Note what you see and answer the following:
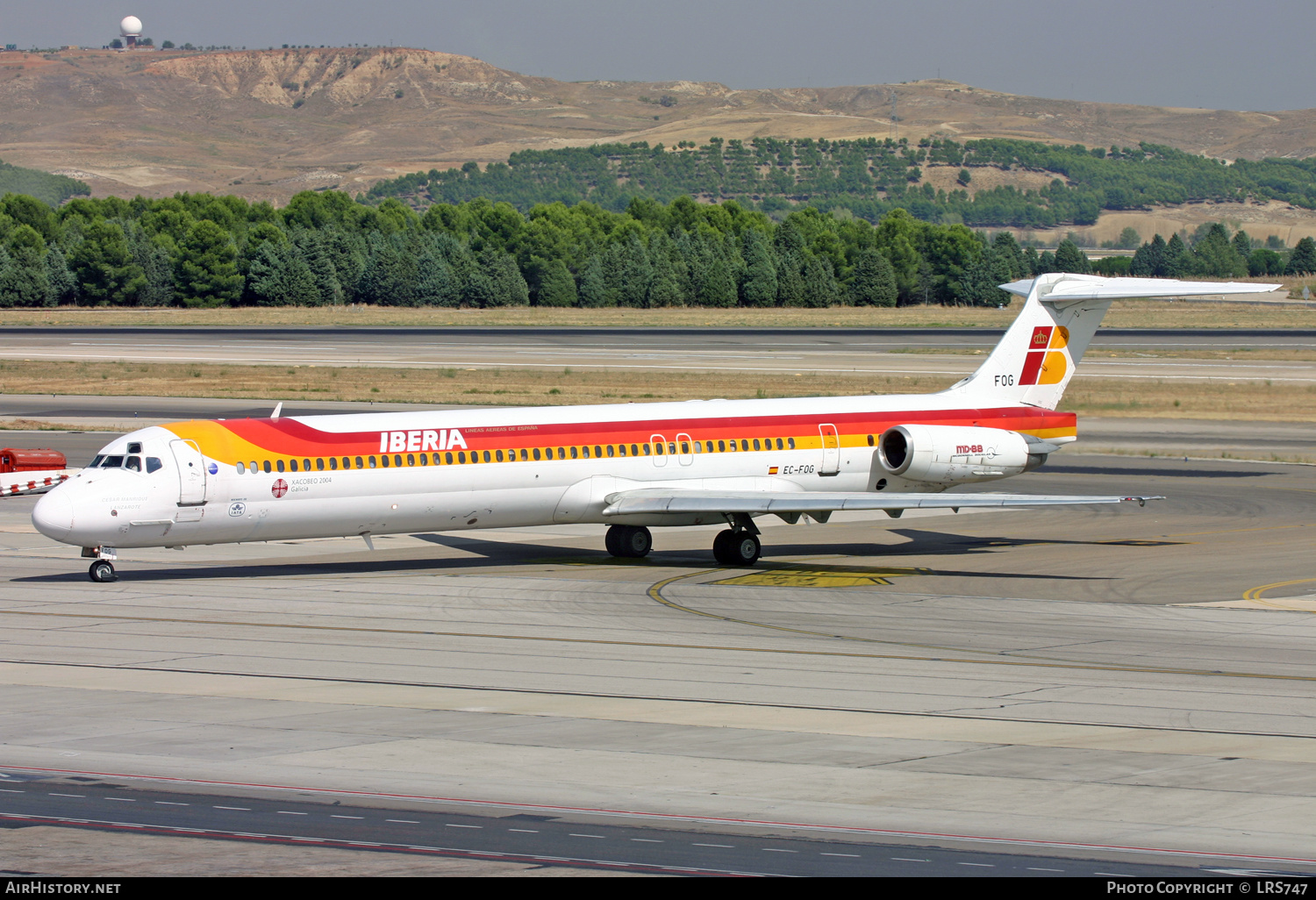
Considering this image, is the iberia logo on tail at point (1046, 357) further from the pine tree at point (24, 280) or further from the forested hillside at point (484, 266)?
the pine tree at point (24, 280)

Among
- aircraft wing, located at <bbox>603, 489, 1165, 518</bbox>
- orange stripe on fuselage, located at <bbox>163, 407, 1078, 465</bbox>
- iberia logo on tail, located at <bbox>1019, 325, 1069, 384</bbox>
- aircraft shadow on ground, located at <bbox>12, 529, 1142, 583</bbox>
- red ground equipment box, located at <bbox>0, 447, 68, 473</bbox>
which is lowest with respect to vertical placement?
aircraft shadow on ground, located at <bbox>12, 529, 1142, 583</bbox>

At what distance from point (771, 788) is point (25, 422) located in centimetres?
5318

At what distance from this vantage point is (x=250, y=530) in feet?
94.1

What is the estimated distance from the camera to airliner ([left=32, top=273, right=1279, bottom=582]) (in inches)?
1105

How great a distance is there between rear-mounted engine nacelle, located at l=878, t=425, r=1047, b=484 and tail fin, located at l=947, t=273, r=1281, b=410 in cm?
175

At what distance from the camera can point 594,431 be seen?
31969 millimetres

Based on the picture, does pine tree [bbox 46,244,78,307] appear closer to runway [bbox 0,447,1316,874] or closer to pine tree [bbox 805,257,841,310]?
pine tree [bbox 805,257,841,310]

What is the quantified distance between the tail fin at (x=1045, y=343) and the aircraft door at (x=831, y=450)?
4255 mm

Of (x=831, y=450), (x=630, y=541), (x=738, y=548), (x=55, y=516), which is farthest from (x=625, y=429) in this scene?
(x=55, y=516)

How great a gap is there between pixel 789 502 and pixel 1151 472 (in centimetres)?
2094

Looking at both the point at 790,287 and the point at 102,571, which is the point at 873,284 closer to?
the point at 790,287

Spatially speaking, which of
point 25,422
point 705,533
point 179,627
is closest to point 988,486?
point 705,533

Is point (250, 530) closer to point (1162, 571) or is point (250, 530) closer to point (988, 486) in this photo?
point (1162, 571)

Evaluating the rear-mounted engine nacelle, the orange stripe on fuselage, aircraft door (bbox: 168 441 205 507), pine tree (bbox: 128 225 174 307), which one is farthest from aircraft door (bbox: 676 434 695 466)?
pine tree (bbox: 128 225 174 307)
